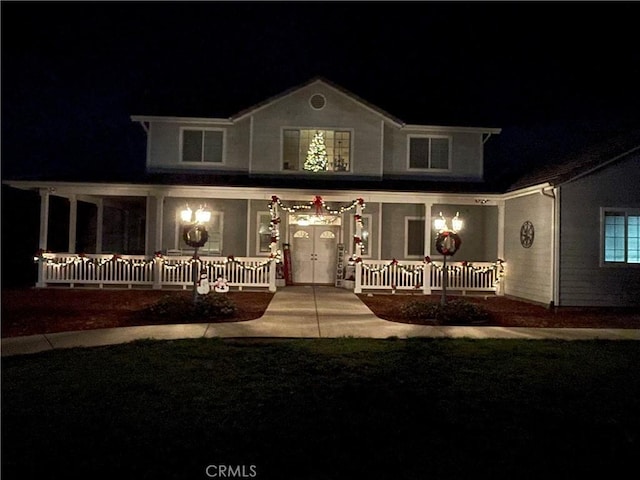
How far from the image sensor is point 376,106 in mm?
17719

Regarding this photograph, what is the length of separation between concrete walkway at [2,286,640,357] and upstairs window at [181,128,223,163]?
7.76 meters

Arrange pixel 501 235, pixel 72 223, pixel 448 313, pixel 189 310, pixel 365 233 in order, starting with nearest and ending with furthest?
pixel 189 310, pixel 448 313, pixel 501 235, pixel 72 223, pixel 365 233

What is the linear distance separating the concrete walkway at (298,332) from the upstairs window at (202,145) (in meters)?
7.76

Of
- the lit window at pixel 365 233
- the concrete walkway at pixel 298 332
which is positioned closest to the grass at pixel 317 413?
the concrete walkway at pixel 298 332

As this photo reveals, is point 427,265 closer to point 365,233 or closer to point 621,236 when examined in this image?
point 365,233

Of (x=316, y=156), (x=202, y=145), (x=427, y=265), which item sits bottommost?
(x=427, y=265)

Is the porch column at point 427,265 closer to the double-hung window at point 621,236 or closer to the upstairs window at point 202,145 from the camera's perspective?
the double-hung window at point 621,236

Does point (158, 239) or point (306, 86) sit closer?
point (158, 239)

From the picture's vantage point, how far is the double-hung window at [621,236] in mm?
13664

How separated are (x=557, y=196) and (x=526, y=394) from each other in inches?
348

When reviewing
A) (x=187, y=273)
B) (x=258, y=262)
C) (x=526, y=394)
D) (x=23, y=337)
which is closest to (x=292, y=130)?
(x=258, y=262)

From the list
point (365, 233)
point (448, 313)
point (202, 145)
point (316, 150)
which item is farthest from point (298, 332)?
point (202, 145)

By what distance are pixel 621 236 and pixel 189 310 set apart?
35.1 feet

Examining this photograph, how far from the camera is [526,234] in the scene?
15.3 metres
